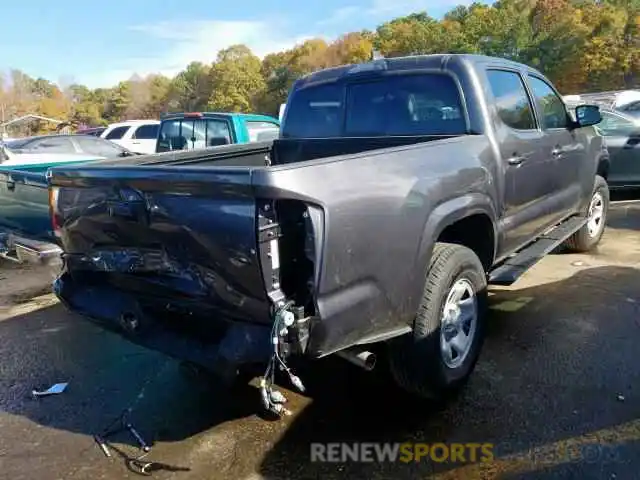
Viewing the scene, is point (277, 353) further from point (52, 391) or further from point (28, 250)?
point (28, 250)

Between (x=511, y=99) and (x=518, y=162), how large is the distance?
56 cm

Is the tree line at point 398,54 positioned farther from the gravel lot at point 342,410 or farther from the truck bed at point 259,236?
the truck bed at point 259,236

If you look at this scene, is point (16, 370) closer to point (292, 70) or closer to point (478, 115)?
point (478, 115)

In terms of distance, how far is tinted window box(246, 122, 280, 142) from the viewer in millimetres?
9211

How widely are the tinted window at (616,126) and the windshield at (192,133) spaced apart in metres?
5.99

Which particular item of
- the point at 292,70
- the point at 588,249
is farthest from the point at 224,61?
the point at 588,249

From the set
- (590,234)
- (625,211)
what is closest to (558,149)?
(590,234)

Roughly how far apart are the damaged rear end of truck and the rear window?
6.52 feet

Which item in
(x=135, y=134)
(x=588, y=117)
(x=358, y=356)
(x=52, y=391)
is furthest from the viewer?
(x=135, y=134)

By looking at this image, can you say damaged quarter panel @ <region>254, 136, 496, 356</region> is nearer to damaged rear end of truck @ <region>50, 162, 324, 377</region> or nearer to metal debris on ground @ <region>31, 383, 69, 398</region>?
damaged rear end of truck @ <region>50, 162, 324, 377</region>

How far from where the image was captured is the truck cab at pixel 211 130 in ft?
29.4

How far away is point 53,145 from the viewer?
11961 mm

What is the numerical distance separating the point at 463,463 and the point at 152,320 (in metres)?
1.74

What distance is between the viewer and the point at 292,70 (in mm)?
70562
